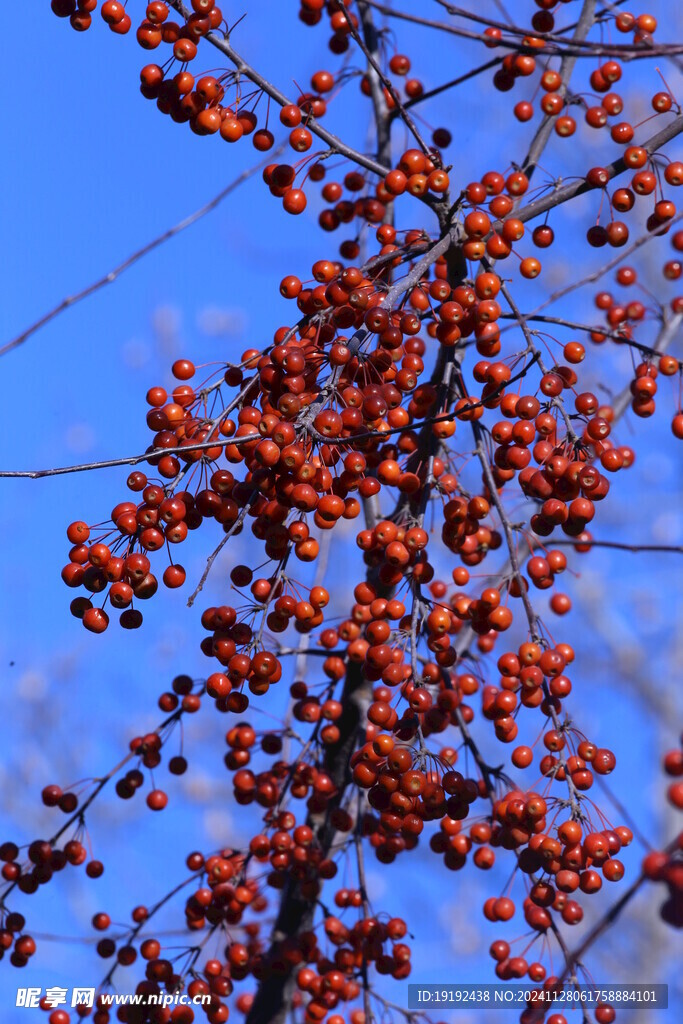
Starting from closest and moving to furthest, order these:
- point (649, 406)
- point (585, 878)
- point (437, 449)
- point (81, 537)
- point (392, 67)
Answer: point (81, 537) < point (585, 878) < point (437, 449) < point (649, 406) < point (392, 67)

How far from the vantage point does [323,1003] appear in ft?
10.1

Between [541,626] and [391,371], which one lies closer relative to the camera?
[391,371]

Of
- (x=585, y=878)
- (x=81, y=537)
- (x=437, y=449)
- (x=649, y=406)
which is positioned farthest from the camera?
(x=649, y=406)

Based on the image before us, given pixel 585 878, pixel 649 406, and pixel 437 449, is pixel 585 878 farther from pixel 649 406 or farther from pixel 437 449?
pixel 649 406

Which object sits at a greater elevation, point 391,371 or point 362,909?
point 391,371

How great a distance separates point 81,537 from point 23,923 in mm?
1429

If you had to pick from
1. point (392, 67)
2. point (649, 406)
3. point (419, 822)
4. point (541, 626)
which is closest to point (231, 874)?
point (419, 822)

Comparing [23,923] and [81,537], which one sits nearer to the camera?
[81,537]

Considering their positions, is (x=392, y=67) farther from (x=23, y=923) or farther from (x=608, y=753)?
(x=23, y=923)

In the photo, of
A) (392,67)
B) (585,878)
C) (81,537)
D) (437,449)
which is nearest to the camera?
(81,537)

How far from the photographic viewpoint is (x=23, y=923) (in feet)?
9.77

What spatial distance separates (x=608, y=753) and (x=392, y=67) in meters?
2.38

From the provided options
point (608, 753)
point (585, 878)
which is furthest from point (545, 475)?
point (585, 878)

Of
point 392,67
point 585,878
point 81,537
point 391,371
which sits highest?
point 392,67
